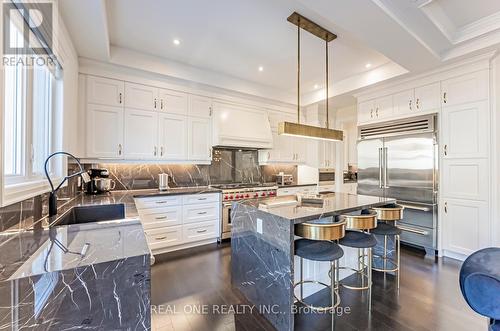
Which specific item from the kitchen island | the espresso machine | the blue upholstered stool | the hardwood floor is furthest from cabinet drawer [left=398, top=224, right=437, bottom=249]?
the espresso machine

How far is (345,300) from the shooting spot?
7.12 feet

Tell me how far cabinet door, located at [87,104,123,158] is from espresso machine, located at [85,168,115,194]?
0.87 feet

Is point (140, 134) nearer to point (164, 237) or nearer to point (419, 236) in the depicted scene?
point (164, 237)

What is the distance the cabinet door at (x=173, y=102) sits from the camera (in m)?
3.57

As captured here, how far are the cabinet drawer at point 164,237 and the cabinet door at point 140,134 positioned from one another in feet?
3.60

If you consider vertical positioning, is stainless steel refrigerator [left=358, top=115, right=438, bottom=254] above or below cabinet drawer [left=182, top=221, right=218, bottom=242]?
above

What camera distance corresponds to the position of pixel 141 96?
3398 millimetres

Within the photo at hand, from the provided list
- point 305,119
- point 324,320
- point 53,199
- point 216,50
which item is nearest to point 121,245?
point 53,199

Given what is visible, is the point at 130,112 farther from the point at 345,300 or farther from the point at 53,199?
the point at 345,300

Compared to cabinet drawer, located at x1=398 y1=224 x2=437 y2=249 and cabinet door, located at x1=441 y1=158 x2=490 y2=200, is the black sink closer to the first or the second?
cabinet drawer, located at x1=398 y1=224 x2=437 y2=249

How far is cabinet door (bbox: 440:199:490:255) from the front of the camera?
2.85 m

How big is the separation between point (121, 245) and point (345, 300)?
2.08m

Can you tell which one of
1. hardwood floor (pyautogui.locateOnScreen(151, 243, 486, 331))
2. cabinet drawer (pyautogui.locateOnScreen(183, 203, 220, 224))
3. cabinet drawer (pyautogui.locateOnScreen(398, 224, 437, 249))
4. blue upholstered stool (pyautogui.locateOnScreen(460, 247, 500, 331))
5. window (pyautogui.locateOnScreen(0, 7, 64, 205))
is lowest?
hardwood floor (pyautogui.locateOnScreen(151, 243, 486, 331))

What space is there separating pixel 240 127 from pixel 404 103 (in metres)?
2.72
